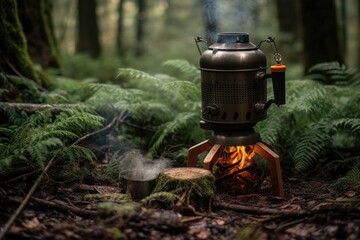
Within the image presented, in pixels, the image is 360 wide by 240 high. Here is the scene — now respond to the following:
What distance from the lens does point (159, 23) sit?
28.3 metres

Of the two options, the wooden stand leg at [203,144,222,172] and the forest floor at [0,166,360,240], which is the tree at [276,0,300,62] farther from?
the forest floor at [0,166,360,240]

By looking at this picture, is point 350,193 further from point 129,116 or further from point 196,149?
point 129,116

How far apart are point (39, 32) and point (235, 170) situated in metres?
4.44

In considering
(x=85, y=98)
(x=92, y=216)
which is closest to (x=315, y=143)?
(x=92, y=216)

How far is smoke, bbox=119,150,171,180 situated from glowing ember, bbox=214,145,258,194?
59cm

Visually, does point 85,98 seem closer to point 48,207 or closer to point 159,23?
point 48,207

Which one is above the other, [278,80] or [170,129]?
[278,80]

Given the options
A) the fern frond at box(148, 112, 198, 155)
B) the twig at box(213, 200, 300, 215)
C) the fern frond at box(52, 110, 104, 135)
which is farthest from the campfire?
the fern frond at box(52, 110, 104, 135)

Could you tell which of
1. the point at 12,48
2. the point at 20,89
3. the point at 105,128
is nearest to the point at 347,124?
the point at 105,128

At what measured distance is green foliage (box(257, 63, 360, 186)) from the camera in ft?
15.9

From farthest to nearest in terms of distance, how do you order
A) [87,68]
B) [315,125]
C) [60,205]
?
[87,68]
[315,125]
[60,205]

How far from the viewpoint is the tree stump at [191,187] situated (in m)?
3.80

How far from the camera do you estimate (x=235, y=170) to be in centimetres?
450

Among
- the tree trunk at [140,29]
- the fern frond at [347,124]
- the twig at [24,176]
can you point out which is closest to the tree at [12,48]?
the twig at [24,176]
